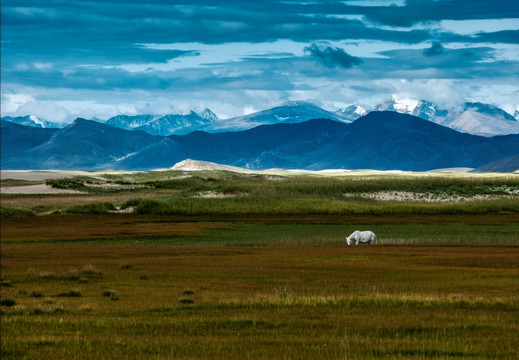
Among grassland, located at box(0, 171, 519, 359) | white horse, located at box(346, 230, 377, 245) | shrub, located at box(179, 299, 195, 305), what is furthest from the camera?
white horse, located at box(346, 230, 377, 245)

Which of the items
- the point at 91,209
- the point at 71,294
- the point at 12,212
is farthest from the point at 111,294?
the point at 91,209

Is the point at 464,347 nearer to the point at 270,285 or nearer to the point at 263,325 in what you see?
the point at 263,325

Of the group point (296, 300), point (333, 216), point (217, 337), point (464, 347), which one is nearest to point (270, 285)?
point (296, 300)

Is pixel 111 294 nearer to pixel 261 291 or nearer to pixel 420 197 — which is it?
pixel 261 291

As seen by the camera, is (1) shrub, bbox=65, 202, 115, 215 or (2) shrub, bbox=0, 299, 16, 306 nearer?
(2) shrub, bbox=0, 299, 16, 306

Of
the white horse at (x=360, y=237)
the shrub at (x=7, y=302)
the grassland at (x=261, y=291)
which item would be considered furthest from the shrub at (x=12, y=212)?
the shrub at (x=7, y=302)

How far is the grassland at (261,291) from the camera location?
2081 centimetres

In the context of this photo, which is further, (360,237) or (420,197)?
(420,197)

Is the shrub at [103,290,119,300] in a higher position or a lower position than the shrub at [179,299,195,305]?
lower

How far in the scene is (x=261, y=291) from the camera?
34.3 m

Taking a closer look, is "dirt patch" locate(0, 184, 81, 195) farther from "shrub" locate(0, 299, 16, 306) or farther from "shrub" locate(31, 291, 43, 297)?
"shrub" locate(0, 299, 16, 306)

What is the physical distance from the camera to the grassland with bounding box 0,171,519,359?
68.3 feet

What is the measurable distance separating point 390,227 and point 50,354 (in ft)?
228

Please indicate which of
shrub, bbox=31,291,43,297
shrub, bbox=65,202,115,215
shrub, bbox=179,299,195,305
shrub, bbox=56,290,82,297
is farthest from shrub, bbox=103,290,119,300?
shrub, bbox=65,202,115,215
